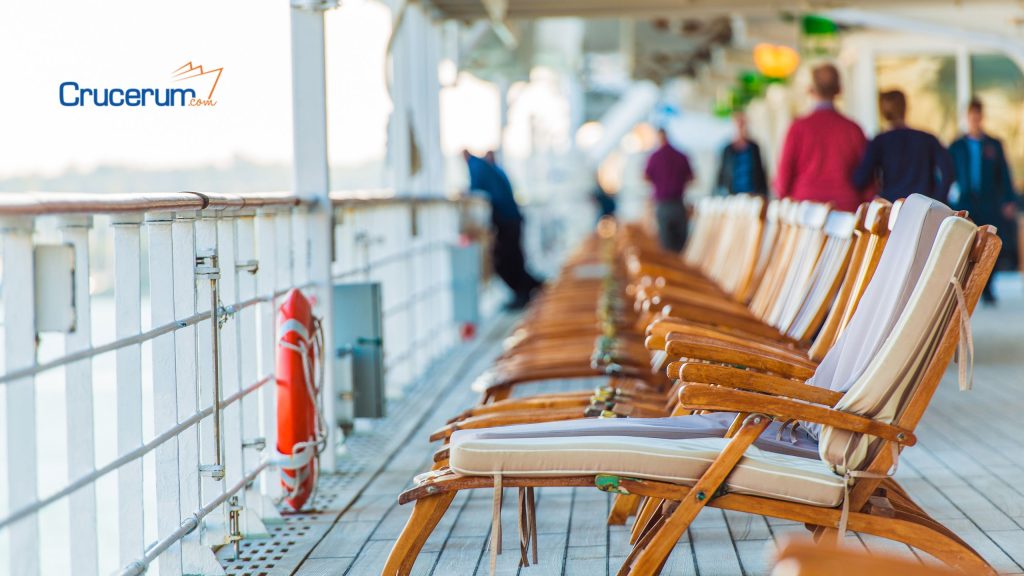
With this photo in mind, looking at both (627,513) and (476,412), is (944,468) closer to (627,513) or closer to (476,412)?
(627,513)

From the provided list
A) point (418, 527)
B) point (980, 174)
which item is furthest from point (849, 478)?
point (980, 174)

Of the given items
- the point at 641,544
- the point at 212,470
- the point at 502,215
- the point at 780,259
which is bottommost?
the point at 641,544

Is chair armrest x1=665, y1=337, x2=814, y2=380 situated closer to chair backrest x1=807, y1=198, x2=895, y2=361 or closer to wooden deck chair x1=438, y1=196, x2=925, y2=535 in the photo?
wooden deck chair x1=438, y1=196, x2=925, y2=535

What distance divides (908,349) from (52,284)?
5.21 ft

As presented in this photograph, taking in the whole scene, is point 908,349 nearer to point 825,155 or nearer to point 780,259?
point 780,259

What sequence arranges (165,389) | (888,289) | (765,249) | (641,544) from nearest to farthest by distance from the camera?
(888,289) → (641,544) → (165,389) → (765,249)

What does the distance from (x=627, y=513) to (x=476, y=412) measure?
502mm

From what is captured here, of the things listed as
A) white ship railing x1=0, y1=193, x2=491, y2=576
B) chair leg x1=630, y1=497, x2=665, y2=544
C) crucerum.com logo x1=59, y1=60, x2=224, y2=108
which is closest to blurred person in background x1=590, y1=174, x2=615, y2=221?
white ship railing x1=0, y1=193, x2=491, y2=576

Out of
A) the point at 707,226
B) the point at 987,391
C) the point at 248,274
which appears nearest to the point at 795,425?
the point at 248,274

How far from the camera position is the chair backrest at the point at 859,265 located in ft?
10.1

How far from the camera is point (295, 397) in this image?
12.0 ft

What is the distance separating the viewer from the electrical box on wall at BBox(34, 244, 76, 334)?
2229 mm

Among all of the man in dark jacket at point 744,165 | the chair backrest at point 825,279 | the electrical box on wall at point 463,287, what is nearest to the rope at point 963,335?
the chair backrest at point 825,279

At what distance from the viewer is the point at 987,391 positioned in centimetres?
559
